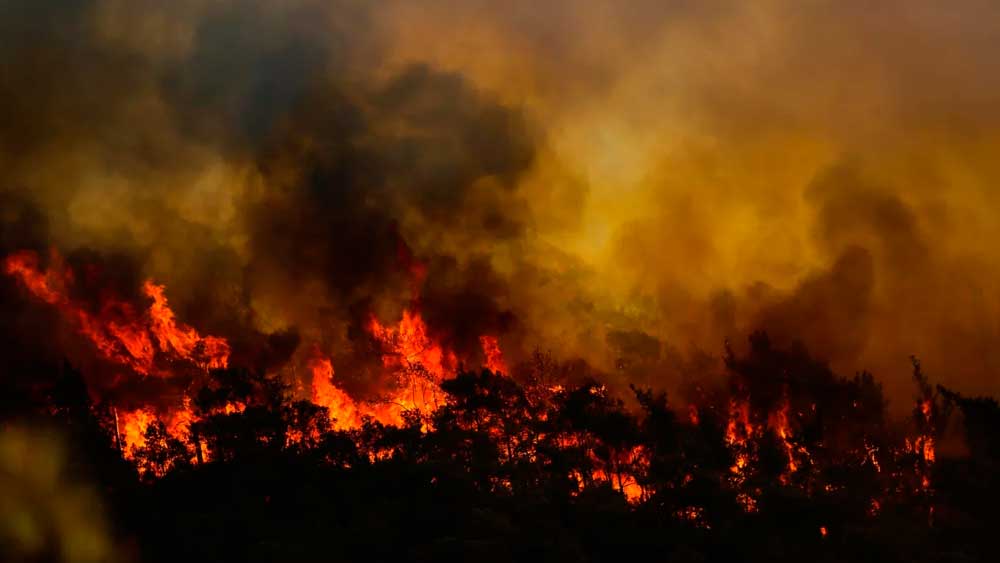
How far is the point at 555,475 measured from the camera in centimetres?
4562

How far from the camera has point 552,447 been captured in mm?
50969

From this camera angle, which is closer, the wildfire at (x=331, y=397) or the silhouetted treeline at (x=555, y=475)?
the silhouetted treeline at (x=555, y=475)

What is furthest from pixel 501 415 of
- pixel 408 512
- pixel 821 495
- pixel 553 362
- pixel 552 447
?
pixel 821 495

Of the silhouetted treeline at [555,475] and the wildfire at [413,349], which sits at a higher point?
the wildfire at [413,349]

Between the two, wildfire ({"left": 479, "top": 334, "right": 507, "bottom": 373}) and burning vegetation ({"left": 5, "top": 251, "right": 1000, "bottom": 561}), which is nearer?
burning vegetation ({"left": 5, "top": 251, "right": 1000, "bottom": 561})

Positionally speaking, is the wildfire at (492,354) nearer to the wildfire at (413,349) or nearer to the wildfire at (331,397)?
the wildfire at (413,349)

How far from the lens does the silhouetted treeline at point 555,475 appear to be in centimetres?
3522

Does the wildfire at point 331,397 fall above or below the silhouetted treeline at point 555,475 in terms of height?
above

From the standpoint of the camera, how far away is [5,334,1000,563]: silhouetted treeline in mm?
35219

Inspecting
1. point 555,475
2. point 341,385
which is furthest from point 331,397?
point 555,475

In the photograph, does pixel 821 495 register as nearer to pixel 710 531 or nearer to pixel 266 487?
pixel 710 531

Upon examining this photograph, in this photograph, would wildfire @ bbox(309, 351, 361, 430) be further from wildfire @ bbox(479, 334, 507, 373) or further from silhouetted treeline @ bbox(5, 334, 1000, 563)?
wildfire @ bbox(479, 334, 507, 373)

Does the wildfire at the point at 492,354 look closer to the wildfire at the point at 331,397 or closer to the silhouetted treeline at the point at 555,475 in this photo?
the silhouetted treeline at the point at 555,475

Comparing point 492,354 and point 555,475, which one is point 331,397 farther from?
point 555,475
